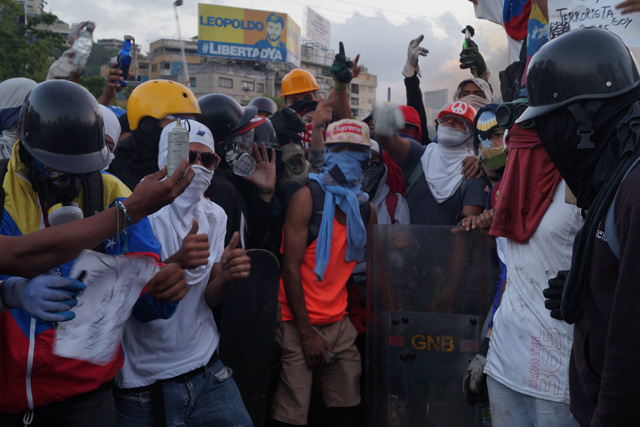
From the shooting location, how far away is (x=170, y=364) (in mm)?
2822

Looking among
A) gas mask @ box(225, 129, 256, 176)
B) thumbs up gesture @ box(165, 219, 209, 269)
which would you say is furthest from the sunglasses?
gas mask @ box(225, 129, 256, 176)

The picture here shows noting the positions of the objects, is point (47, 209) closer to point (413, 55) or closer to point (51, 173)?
point (51, 173)

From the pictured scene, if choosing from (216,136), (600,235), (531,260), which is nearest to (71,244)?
(600,235)

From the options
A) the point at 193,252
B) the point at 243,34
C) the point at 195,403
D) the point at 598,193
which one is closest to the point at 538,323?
the point at 598,193

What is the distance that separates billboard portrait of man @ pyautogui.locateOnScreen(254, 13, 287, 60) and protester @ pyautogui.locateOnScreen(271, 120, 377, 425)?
73.9 metres

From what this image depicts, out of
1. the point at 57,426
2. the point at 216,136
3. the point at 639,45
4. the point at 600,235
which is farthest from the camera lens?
the point at 216,136

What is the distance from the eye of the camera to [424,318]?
157 inches

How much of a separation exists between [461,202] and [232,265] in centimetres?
219

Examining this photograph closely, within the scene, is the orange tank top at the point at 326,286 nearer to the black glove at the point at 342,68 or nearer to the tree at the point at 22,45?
the black glove at the point at 342,68

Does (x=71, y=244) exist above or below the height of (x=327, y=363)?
above

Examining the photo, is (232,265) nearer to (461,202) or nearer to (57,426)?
(57,426)

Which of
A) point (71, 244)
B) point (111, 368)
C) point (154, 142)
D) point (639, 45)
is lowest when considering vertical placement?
point (111, 368)

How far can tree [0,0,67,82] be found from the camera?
80.4 feet

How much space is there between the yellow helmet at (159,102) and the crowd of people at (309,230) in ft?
0.06
